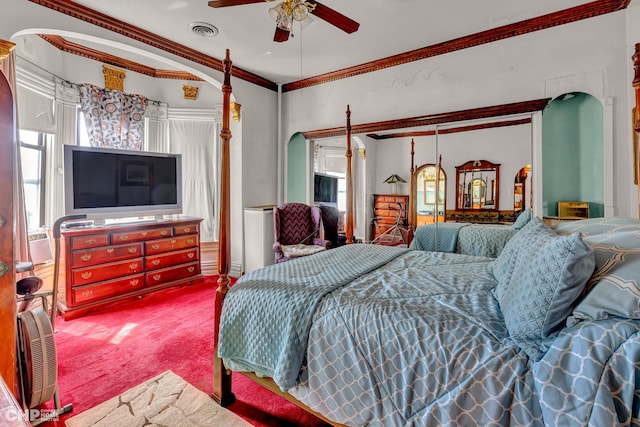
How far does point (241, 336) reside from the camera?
1.55 m

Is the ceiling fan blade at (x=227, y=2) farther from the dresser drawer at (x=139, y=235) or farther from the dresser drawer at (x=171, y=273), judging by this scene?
the dresser drawer at (x=171, y=273)

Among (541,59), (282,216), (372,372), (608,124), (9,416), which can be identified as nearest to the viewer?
(9,416)

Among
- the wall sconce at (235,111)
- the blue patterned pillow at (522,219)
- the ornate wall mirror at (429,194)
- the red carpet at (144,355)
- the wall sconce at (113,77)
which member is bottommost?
the red carpet at (144,355)

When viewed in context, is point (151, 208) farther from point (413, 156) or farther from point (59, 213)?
point (413, 156)

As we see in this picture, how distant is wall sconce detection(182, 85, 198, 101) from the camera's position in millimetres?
4461

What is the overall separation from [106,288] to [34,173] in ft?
5.03

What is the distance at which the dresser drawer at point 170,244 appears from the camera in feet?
11.7

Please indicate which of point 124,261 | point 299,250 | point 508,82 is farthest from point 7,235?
point 508,82

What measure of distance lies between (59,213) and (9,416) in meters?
3.72

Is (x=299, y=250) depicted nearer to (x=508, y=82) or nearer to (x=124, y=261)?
(x=124, y=261)

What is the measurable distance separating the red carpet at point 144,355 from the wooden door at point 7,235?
0.53 m

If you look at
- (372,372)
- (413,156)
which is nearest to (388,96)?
(413,156)

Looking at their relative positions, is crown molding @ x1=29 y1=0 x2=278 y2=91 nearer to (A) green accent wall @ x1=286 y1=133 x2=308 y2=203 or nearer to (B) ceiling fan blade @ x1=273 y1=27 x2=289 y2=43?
(A) green accent wall @ x1=286 y1=133 x2=308 y2=203

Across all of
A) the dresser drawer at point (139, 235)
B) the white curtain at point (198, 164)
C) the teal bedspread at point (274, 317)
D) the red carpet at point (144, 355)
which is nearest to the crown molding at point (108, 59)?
the white curtain at point (198, 164)
